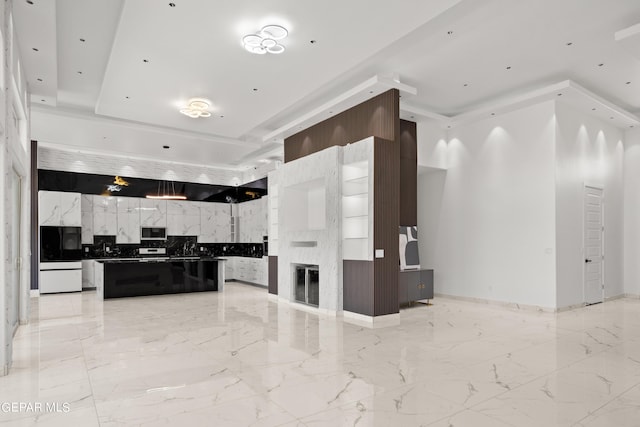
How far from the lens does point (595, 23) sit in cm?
529

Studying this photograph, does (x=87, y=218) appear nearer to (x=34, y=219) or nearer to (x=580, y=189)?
(x=34, y=219)

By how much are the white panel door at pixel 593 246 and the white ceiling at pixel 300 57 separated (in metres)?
1.94

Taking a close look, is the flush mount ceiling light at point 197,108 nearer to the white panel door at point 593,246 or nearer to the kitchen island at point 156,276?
the kitchen island at point 156,276

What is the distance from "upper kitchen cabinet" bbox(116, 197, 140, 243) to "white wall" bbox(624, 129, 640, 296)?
13001 mm

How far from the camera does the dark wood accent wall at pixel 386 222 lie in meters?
6.57

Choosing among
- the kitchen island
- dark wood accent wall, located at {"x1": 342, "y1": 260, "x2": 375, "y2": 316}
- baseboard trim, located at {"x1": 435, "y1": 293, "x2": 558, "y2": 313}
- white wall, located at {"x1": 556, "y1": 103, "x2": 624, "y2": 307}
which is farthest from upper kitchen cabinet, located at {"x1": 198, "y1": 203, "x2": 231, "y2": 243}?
white wall, located at {"x1": 556, "y1": 103, "x2": 624, "y2": 307}

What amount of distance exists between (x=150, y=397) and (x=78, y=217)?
30.5 ft

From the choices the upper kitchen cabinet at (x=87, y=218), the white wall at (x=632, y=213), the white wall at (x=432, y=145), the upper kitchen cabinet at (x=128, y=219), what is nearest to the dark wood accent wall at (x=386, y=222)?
the white wall at (x=432, y=145)

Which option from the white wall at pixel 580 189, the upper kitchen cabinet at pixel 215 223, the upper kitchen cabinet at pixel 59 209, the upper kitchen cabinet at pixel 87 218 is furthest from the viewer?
the upper kitchen cabinet at pixel 215 223

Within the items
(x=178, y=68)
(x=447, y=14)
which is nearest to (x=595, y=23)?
(x=447, y=14)

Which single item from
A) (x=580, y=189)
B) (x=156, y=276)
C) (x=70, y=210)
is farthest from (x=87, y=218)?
(x=580, y=189)

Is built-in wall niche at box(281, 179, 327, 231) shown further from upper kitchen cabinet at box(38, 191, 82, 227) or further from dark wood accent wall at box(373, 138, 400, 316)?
upper kitchen cabinet at box(38, 191, 82, 227)

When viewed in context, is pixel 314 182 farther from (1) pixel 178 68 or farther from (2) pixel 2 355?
(2) pixel 2 355

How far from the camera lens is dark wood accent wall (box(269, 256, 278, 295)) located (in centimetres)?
938
